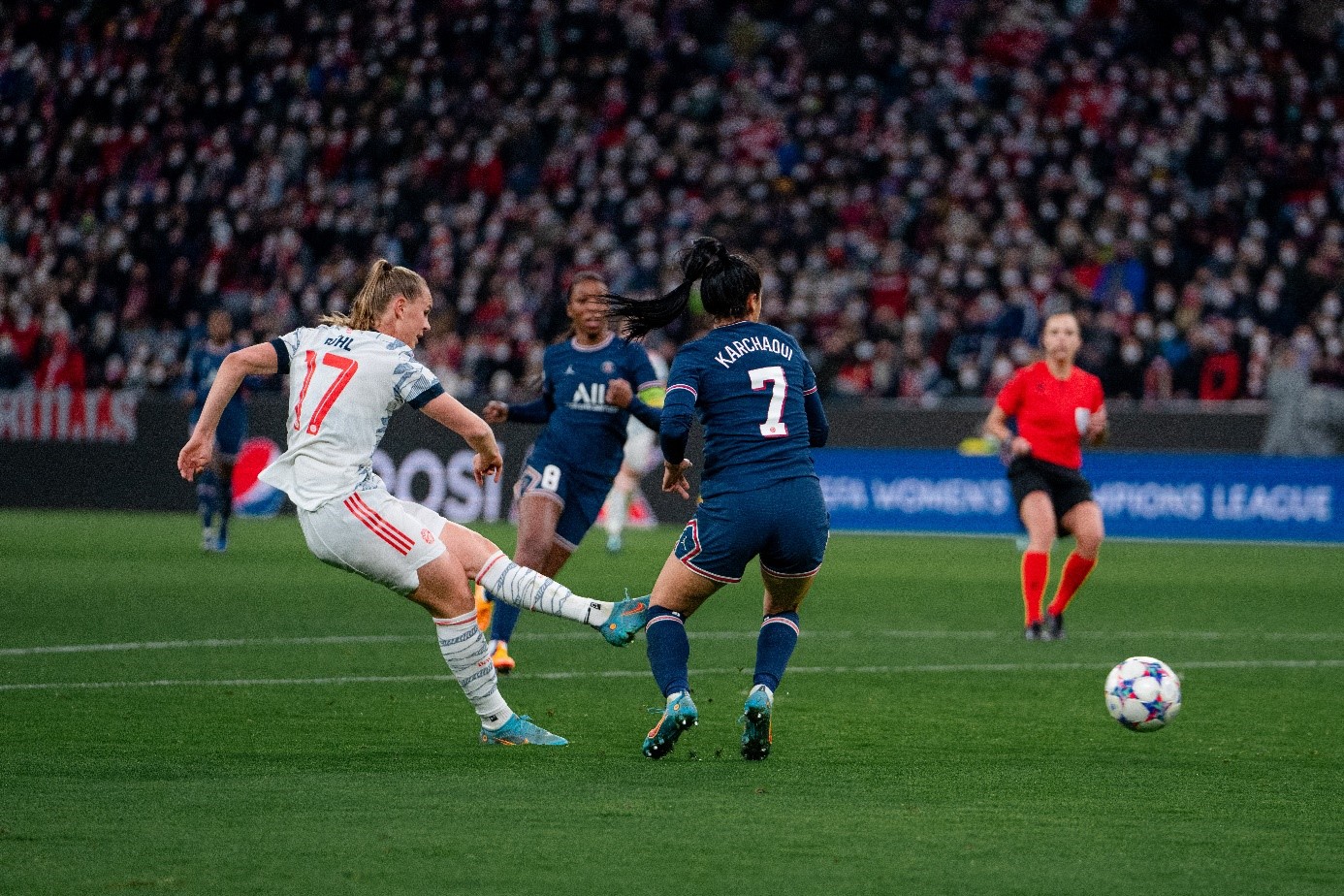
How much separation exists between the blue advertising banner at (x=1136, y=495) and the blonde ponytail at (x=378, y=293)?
15986mm

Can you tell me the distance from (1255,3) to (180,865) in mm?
27697

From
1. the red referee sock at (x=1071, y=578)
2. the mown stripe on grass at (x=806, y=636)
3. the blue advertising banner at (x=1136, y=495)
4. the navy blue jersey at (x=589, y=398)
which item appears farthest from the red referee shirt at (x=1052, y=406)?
the blue advertising banner at (x=1136, y=495)

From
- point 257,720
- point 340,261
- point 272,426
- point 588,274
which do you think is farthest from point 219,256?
point 257,720

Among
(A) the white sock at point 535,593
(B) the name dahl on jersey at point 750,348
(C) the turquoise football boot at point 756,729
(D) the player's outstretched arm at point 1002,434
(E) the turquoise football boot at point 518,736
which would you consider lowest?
(E) the turquoise football boot at point 518,736

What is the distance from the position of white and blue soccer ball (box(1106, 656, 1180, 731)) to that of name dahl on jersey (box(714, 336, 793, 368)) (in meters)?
1.98

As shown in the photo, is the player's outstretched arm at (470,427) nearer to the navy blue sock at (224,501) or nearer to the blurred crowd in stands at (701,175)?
the navy blue sock at (224,501)

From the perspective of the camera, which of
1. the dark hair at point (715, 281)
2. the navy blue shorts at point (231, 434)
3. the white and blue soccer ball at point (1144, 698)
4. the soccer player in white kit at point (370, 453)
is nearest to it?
the soccer player in white kit at point (370, 453)

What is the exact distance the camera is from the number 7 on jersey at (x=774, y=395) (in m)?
7.20

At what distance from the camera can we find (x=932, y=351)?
962 inches

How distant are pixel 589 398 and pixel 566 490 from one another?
0.51 meters

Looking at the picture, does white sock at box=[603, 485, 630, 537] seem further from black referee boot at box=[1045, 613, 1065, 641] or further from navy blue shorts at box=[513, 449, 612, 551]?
navy blue shorts at box=[513, 449, 612, 551]

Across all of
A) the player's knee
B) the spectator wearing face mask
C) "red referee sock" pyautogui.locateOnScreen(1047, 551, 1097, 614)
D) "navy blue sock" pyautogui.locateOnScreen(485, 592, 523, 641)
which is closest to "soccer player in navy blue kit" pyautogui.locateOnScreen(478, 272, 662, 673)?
"navy blue sock" pyautogui.locateOnScreen(485, 592, 523, 641)

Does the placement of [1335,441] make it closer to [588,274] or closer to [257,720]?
[588,274]

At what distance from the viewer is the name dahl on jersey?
23.6ft
